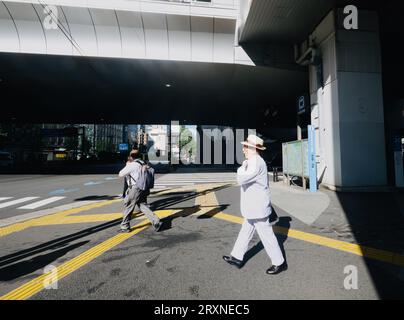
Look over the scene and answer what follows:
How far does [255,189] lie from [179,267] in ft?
5.50

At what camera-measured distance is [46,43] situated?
13031 mm

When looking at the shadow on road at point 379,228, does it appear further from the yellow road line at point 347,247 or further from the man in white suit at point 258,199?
the man in white suit at point 258,199

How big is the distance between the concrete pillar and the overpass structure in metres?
0.04

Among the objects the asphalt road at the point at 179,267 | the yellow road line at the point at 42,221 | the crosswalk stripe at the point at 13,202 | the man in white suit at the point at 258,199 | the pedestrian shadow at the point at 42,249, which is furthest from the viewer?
the crosswalk stripe at the point at 13,202

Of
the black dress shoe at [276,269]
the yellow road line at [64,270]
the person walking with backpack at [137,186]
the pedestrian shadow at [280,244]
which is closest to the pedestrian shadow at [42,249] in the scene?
the yellow road line at [64,270]

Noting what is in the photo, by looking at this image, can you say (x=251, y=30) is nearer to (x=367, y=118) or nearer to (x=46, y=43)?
(x=367, y=118)

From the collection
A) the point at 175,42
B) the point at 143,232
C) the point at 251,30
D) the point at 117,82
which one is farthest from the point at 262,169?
the point at 117,82

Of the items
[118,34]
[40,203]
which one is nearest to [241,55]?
[118,34]

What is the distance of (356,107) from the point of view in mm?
10633

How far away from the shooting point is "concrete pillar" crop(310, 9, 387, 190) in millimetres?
10477

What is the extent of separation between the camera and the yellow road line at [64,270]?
2.99 meters

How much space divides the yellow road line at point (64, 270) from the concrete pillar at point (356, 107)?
30.8 feet

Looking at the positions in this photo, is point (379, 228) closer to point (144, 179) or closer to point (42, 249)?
point (144, 179)
